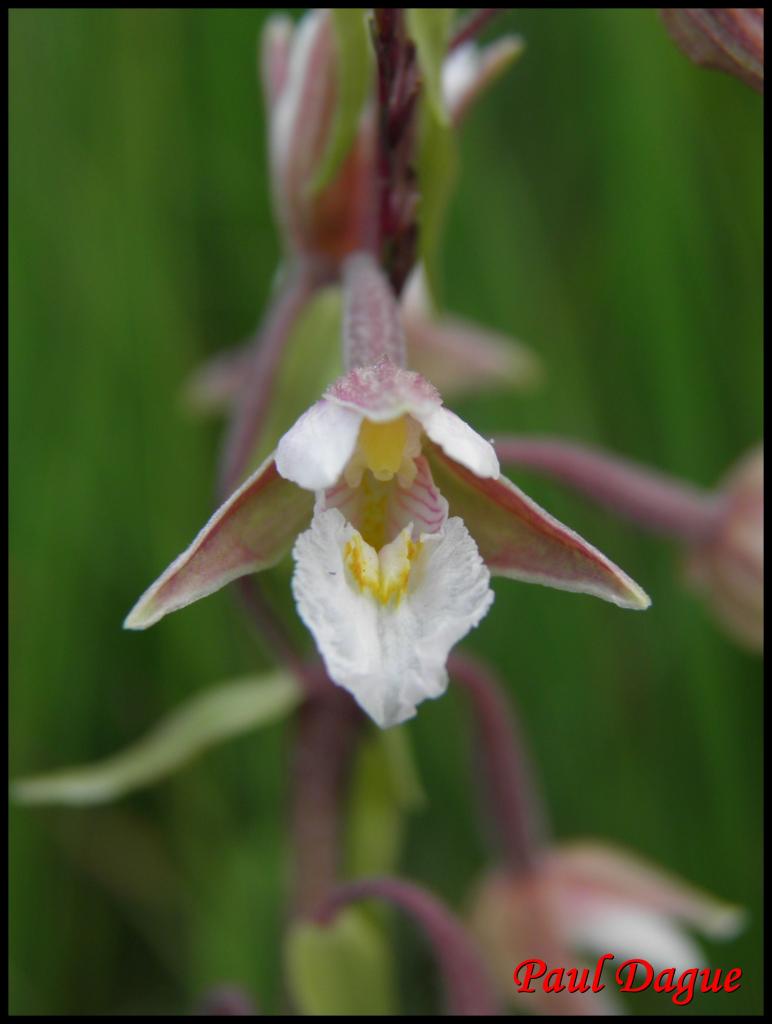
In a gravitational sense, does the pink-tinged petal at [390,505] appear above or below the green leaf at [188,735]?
above

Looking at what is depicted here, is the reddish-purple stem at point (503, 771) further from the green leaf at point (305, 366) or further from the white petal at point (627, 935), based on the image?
the green leaf at point (305, 366)

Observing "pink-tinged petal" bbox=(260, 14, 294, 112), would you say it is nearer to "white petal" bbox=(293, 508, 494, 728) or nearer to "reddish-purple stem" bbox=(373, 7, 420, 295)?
"reddish-purple stem" bbox=(373, 7, 420, 295)

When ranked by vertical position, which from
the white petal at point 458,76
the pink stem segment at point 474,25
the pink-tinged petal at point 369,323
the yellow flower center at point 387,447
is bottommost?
the yellow flower center at point 387,447

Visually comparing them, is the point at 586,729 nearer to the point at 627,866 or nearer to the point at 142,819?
the point at 627,866

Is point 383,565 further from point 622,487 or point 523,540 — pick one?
point 622,487

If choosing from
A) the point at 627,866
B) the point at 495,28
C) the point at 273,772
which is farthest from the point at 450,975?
the point at 495,28

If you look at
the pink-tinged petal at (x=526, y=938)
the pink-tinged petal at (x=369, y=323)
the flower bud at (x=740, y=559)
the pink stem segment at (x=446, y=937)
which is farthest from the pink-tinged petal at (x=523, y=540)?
the pink-tinged petal at (x=526, y=938)

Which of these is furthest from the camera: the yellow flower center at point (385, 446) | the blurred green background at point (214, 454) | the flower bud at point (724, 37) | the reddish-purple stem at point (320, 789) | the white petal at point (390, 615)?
the blurred green background at point (214, 454)
